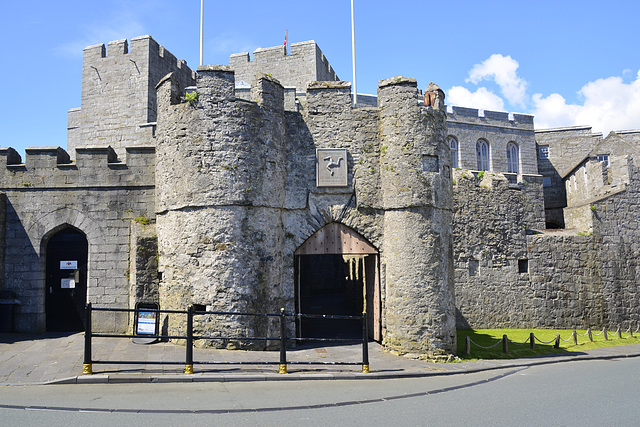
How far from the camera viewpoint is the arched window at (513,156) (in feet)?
112

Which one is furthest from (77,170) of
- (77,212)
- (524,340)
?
(524,340)

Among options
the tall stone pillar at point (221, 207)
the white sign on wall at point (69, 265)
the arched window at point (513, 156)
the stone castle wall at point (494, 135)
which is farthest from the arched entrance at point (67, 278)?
the arched window at point (513, 156)

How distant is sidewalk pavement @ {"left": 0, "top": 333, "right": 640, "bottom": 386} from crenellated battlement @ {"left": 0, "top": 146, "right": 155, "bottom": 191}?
3.71 meters

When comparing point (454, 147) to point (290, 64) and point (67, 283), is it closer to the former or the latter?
point (290, 64)

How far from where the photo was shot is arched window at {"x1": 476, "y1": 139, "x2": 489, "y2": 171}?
3362cm

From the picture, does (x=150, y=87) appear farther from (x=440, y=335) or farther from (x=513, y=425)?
(x=513, y=425)

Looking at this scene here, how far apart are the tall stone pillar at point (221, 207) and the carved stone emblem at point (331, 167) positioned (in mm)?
1165

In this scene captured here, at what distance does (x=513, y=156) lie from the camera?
3450 cm

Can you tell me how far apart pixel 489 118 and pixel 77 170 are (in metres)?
28.2

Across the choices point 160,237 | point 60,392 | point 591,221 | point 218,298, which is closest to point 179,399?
point 60,392

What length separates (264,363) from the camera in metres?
9.12

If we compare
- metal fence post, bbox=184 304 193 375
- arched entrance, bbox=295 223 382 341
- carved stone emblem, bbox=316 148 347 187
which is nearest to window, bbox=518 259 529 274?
arched entrance, bbox=295 223 382 341

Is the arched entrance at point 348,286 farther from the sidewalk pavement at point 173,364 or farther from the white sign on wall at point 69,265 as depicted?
the white sign on wall at point 69,265

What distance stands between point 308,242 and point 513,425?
6.79 metres
